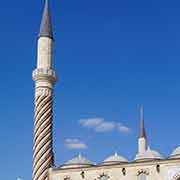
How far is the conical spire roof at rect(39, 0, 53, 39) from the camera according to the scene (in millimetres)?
32125

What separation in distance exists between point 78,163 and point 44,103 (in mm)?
4481

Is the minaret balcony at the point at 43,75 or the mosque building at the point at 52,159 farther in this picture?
the minaret balcony at the point at 43,75

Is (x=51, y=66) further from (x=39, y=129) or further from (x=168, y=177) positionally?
(x=168, y=177)

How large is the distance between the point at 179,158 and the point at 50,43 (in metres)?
11.5

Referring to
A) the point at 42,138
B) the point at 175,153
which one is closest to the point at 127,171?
the point at 175,153

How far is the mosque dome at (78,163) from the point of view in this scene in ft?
94.0

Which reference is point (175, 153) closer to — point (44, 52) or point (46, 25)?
point (44, 52)

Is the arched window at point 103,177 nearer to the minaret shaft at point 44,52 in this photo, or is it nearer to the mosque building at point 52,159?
the mosque building at point 52,159

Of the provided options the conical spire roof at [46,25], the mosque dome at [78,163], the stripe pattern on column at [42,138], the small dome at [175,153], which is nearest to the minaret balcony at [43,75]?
the stripe pattern on column at [42,138]

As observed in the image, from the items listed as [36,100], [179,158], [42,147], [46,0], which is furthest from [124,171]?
[46,0]

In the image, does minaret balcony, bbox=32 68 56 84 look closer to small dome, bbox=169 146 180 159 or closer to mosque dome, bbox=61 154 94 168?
mosque dome, bbox=61 154 94 168

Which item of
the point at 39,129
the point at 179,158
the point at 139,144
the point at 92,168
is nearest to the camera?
the point at 179,158

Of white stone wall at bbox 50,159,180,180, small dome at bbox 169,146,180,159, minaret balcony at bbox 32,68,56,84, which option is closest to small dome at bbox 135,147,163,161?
white stone wall at bbox 50,159,180,180

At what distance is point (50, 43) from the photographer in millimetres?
32094
